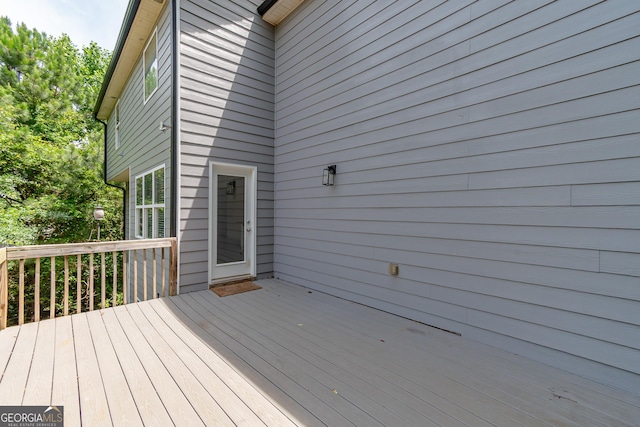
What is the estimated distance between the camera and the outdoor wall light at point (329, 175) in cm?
388

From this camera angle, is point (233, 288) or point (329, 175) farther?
point (233, 288)

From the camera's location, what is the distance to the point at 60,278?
963 cm

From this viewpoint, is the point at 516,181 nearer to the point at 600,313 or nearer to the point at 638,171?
the point at 638,171

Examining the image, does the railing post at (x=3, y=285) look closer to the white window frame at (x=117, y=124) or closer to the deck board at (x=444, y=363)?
the deck board at (x=444, y=363)

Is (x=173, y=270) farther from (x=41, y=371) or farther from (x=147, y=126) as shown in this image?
(x=147, y=126)

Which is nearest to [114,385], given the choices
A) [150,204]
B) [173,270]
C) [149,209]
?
[173,270]

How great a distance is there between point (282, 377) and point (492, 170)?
8.14 feet

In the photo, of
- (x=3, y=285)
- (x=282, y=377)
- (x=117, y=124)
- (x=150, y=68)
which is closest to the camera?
(x=282, y=377)

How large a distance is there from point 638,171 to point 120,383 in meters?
3.82

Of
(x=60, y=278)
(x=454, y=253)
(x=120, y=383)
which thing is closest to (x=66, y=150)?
(x=60, y=278)

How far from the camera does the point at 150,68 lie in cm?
521

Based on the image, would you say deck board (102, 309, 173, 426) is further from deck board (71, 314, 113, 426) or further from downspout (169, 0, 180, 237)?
downspout (169, 0, 180, 237)

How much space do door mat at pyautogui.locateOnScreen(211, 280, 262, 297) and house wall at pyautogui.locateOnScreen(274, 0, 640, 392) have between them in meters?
1.12

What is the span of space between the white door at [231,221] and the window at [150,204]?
95 cm
